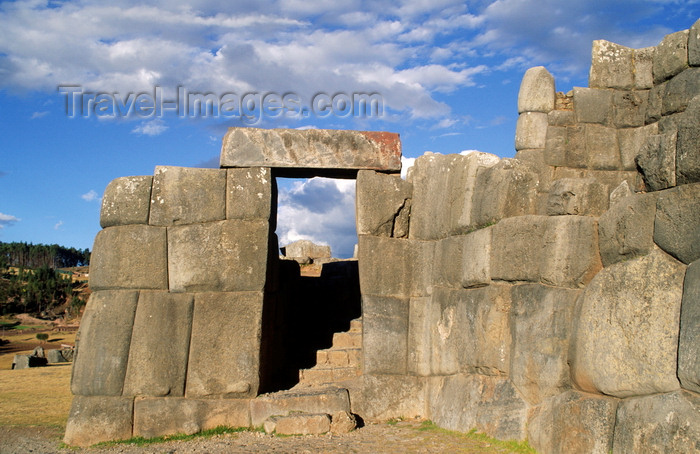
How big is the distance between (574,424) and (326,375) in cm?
471

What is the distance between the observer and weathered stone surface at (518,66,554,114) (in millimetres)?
11828

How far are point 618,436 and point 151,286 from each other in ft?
17.8

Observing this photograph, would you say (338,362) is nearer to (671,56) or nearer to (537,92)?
(537,92)

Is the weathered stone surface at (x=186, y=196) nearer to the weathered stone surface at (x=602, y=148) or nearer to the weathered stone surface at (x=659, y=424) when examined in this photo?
the weathered stone surface at (x=659, y=424)

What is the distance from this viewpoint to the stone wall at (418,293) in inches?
187

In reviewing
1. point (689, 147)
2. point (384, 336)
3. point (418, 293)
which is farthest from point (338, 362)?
point (689, 147)

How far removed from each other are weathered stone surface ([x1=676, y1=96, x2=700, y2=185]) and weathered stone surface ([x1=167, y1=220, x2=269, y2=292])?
16.3 ft

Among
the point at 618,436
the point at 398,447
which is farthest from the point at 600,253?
the point at 398,447

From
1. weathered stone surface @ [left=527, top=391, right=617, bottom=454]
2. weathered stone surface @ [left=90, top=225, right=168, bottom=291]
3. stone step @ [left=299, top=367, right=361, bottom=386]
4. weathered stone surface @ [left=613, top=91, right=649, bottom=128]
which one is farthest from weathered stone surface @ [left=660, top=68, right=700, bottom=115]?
weathered stone surface @ [left=90, top=225, right=168, bottom=291]

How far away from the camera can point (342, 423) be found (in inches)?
299

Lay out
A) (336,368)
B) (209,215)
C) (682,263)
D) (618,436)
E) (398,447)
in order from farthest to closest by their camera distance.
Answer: (336,368) → (209,215) → (398,447) → (618,436) → (682,263)

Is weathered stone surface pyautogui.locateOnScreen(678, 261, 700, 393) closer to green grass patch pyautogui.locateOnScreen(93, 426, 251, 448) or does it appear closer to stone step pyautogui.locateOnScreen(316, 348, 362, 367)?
green grass patch pyautogui.locateOnScreen(93, 426, 251, 448)

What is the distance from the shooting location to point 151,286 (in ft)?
26.1

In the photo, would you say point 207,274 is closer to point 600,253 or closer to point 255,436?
point 255,436
